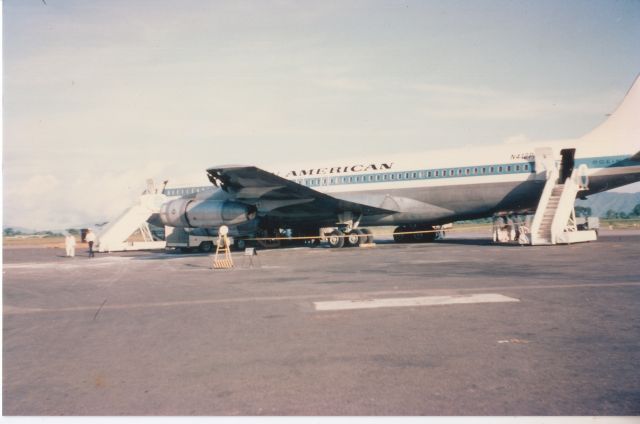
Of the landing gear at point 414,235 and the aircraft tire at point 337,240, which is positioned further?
the landing gear at point 414,235

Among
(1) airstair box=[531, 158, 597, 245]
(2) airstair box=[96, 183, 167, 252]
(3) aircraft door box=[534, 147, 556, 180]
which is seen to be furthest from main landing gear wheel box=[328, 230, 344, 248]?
(2) airstair box=[96, 183, 167, 252]

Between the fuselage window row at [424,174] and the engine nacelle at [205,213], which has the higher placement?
the fuselage window row at [424,174]

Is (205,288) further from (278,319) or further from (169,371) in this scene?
(169,371)

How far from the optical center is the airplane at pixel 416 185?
21891 millimetres

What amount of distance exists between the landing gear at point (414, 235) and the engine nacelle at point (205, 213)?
31.2 ft

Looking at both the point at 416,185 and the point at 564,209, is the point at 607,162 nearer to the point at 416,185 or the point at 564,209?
the point at 564,209

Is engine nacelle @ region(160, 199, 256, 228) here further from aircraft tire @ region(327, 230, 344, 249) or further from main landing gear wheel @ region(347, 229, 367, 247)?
main landing gear wheel @ region(347, 229, 367, 247)

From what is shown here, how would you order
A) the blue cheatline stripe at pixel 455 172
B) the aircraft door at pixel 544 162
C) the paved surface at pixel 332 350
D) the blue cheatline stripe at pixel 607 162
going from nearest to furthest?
1. the paved surface at pixel 332 350
2. the blue cheatline stripe at pixel 607 162
3. the blue cheatline stripe at pixel 455 172
4. the aircraft door at pixel 544 162

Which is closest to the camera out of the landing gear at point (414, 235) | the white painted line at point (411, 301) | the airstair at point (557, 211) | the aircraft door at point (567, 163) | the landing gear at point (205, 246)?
the white painted line at point (411, 301)

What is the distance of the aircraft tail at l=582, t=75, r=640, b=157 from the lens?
70.2 ft

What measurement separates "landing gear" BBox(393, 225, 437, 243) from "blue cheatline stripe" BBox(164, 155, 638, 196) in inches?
169

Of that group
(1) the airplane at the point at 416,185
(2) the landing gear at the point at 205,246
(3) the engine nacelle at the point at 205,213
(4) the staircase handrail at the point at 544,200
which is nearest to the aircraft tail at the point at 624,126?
(1) the airplane at the point at 416,185

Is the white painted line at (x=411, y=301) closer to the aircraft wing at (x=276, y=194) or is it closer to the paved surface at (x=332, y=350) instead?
the paved surface at (x=332, y=350)

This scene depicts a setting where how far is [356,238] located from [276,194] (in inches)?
191
